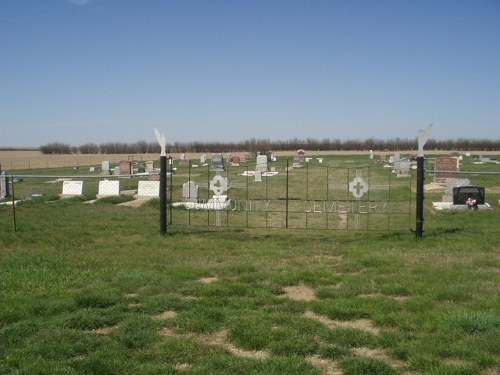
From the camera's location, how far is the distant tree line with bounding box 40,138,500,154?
341 ft

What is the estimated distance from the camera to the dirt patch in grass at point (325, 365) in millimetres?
4320

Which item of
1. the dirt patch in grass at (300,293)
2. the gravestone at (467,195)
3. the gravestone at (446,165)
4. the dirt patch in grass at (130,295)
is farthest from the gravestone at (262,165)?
the dirt patch in grass at (130,295)

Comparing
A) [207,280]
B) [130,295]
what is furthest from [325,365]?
[207,280]

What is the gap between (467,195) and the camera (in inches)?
668

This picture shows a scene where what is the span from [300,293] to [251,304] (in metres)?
0.91

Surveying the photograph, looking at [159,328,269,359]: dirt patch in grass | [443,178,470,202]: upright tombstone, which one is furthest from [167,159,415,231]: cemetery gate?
[159,328,269,359]: dirt patch in grass

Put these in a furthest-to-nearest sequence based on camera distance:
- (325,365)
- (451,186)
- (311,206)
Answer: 1. (451,186)
2. (311,206)
3. (325,365)

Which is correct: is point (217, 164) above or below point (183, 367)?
above

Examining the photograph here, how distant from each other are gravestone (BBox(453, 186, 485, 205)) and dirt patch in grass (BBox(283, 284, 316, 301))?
38.0ft

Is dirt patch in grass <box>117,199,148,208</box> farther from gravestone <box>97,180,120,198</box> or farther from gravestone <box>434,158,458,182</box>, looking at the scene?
gravestone <box>434,158,458,182</box>

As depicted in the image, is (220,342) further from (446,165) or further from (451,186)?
(446,165)

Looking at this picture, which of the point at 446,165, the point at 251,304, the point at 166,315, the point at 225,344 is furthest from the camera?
the point at 446,165

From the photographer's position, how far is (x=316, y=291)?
22.7 feet

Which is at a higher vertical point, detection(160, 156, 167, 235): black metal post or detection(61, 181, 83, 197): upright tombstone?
detection(160, 156, 167, 235): black metal post
